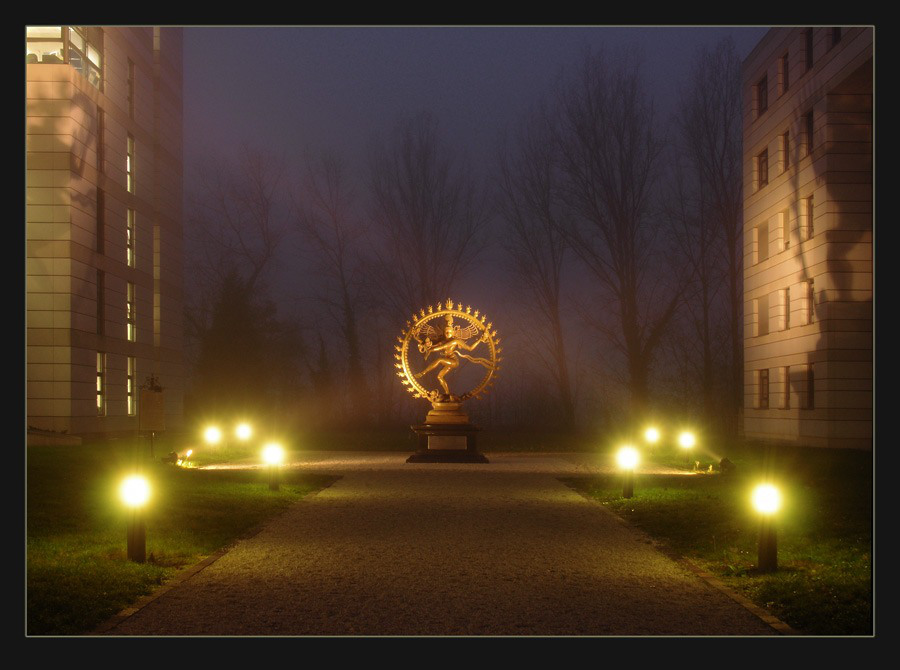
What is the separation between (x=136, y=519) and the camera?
10.7 m

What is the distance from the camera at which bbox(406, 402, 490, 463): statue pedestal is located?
87.3 ft

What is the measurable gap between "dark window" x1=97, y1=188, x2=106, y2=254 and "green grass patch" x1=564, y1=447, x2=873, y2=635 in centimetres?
2165

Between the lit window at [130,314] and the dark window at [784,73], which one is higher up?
the dark window at [784,73]

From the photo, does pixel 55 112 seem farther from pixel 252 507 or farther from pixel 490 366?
pixel 252 507

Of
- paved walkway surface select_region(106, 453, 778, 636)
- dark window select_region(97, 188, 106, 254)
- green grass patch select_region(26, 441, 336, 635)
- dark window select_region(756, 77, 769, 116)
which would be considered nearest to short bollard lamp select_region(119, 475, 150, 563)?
green grass patch select_region(26, 441, 336, 635)

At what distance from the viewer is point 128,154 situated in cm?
3891

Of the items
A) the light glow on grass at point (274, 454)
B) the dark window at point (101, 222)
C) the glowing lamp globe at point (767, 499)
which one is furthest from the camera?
the dark window at point (101, 222)

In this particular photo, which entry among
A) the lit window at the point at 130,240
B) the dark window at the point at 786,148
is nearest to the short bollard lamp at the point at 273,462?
the lit window at the point at 130,240

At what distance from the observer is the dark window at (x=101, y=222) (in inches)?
1421

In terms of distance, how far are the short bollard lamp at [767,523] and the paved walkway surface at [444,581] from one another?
708mm

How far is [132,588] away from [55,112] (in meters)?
26.6

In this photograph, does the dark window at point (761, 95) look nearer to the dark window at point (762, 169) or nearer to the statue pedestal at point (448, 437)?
the dark window at point (762, 169)

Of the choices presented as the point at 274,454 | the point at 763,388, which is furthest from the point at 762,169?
the point at 274,454

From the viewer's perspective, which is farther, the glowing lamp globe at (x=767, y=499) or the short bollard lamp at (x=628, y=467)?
the short bollard lamp at (x=628, y=467)
